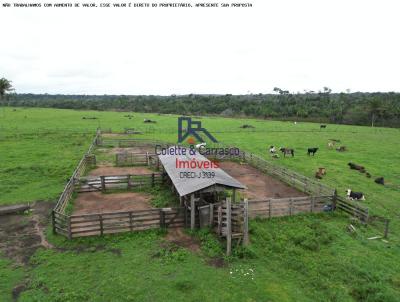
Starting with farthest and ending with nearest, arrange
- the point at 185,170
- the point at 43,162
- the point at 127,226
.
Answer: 1. the point at 43,162
2. the point at 185,170
3. the point at 127,226

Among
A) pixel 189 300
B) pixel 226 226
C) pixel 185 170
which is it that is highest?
pixel 185 170

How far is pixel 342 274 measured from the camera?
9250mm

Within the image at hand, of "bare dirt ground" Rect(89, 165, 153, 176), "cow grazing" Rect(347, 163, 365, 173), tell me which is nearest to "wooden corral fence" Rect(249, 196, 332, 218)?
"bare dirt ground" Rect(89, 165, 153, 176)

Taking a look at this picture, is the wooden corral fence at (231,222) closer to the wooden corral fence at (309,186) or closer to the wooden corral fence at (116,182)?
the wooden corral fence at (309,186)

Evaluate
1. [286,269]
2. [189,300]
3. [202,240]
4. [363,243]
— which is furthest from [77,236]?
[363,243]

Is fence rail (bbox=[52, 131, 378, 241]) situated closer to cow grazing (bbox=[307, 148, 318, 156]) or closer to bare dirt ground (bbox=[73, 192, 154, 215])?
bare dirt ground (bbox=[73, 192, 154, 215])

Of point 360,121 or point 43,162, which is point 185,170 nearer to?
point 43,162

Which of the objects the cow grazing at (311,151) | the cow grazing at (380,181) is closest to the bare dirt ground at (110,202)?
the cow grazing at (380,181)

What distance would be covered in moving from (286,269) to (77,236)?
7.61m

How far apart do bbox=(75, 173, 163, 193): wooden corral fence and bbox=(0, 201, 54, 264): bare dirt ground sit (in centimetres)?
255

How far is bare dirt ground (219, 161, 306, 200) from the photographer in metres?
16.9

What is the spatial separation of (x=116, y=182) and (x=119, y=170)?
535 cm

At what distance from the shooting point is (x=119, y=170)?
2238 centimetres

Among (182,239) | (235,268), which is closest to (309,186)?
(182,239)
